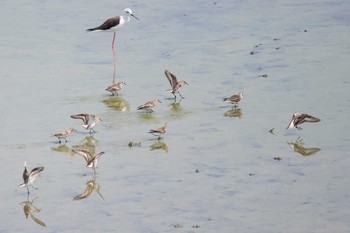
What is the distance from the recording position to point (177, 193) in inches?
589

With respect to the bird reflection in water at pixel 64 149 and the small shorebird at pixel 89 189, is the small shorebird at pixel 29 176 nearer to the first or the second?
the small shorebird at pixel 89 189

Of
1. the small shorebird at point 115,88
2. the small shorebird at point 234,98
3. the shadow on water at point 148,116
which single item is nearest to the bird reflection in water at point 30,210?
the shadow on water at point 148,116

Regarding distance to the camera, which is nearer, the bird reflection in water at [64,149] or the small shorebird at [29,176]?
the small shorebird at [29,176]

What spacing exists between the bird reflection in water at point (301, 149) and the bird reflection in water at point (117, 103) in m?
3.67

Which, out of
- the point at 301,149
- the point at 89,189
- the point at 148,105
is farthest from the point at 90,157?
the point at 301,149

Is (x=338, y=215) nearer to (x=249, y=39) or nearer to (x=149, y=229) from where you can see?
(x=149, y=229)

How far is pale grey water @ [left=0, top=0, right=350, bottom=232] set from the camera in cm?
1437

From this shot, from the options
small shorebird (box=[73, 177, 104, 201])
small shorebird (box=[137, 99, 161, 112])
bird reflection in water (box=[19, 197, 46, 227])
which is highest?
small shorebird (box=[137, 99, 161, 112])

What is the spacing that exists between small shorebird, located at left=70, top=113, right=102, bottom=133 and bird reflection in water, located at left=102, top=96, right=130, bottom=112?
4.56 feet

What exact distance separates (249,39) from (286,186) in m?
9.26

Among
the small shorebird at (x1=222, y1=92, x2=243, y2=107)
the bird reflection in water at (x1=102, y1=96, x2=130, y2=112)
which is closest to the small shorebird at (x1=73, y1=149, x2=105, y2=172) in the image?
the bird reflection in water at (x1=102, y1=96, x2=130, y2=112)

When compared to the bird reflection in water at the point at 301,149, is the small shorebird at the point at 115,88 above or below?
above

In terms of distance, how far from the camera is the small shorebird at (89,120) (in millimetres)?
17641

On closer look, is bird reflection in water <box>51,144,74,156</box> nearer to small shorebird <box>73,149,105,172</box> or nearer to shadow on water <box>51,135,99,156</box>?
shadow on water <box>51,135,99,156</box>
